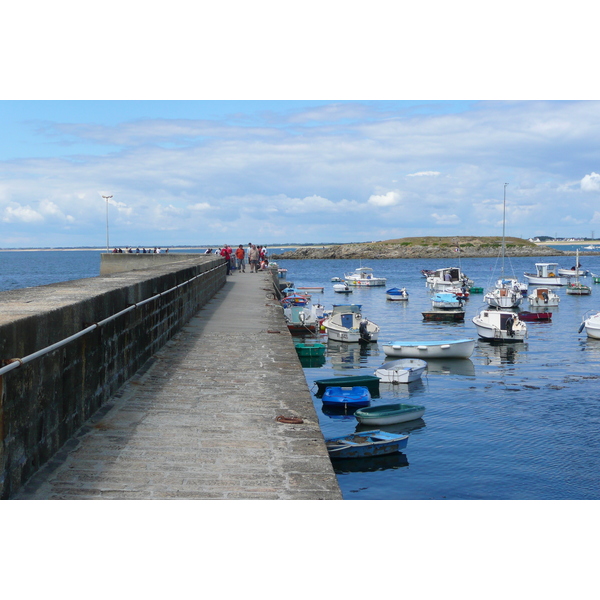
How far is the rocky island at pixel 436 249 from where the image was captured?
567 feet

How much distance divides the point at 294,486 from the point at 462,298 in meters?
50.7

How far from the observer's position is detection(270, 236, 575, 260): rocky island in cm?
17288

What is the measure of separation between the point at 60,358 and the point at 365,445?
357 inches

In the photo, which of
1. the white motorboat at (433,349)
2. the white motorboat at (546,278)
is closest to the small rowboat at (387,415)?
the white motorboat at (433,349)

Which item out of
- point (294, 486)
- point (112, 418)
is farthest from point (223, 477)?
point (112, 418)

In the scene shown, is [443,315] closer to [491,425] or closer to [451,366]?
[451,366]

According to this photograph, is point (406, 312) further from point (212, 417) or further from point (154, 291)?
point (212, 417)

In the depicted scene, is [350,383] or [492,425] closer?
[492,425]

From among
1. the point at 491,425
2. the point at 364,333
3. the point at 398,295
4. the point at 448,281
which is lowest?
the point at 491,425

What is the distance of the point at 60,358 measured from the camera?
5703 mm

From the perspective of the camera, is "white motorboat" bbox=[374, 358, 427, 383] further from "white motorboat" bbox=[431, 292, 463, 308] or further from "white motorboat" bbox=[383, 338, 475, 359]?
"white motorboat" bbox=[431, 292, 463, 308]

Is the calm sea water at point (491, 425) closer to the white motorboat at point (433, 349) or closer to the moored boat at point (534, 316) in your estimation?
the white motorboat at point (433, 349)

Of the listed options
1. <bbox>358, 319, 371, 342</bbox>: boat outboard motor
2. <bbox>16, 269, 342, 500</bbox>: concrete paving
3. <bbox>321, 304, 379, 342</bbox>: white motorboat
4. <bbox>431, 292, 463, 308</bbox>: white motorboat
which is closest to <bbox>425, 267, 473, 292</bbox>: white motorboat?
<bbox>431, 292, 463, 308</bbox>: white motorboat

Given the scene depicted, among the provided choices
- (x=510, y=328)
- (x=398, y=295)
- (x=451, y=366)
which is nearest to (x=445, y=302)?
(x=510, y=328)
